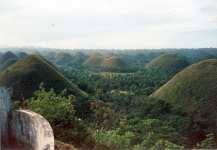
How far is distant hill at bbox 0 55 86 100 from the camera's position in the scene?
17.9m

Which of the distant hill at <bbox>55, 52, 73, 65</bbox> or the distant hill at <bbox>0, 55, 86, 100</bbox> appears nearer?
the distant hill at <bbox>0, 55, 86, 100</bbox>

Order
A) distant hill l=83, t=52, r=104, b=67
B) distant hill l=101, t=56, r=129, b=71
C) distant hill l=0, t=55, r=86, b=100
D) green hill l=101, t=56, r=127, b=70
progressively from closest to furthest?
distant hill l=0, t=55, r=86, b=100 → distant hill l=101, t=56, r=129, b=71 → green hill l=101, t=56, r=127, b=70 → distant hill l=83, t=52, r=104, b=67

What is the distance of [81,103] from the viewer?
16.5 meters

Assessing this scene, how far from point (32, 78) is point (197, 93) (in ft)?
21.9

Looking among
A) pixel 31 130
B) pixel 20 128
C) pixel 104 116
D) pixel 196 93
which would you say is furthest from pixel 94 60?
pixel 31 130

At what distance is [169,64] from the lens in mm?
28547

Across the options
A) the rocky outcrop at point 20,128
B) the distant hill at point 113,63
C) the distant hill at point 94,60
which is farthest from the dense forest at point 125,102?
the distant hill at point 113,63

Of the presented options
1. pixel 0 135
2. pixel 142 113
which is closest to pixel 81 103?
pixel 142 113

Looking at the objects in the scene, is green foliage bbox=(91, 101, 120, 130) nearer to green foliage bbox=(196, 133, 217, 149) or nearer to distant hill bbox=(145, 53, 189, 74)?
green foliage bbox=(196, 133, 217, 149)

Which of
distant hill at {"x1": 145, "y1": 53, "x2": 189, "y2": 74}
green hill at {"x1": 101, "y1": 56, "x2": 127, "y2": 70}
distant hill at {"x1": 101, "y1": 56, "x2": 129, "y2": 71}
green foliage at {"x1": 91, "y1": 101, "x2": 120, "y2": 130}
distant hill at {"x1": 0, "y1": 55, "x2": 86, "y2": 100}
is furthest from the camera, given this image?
green hill at {"x1": 101, "y1": 56, "x2": 127, "y2": 70}

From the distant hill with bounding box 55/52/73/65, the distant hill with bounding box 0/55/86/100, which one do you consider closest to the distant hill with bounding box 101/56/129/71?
the distant hill with bounding box 55/52/73/65

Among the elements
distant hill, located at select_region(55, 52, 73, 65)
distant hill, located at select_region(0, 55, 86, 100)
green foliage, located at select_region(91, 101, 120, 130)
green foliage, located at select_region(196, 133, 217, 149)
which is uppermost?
distant hill, located at select_region(55, 52, 73, 65)

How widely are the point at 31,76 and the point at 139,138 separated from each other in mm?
7953

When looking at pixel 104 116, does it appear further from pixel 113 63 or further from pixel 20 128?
pixel 113 63
